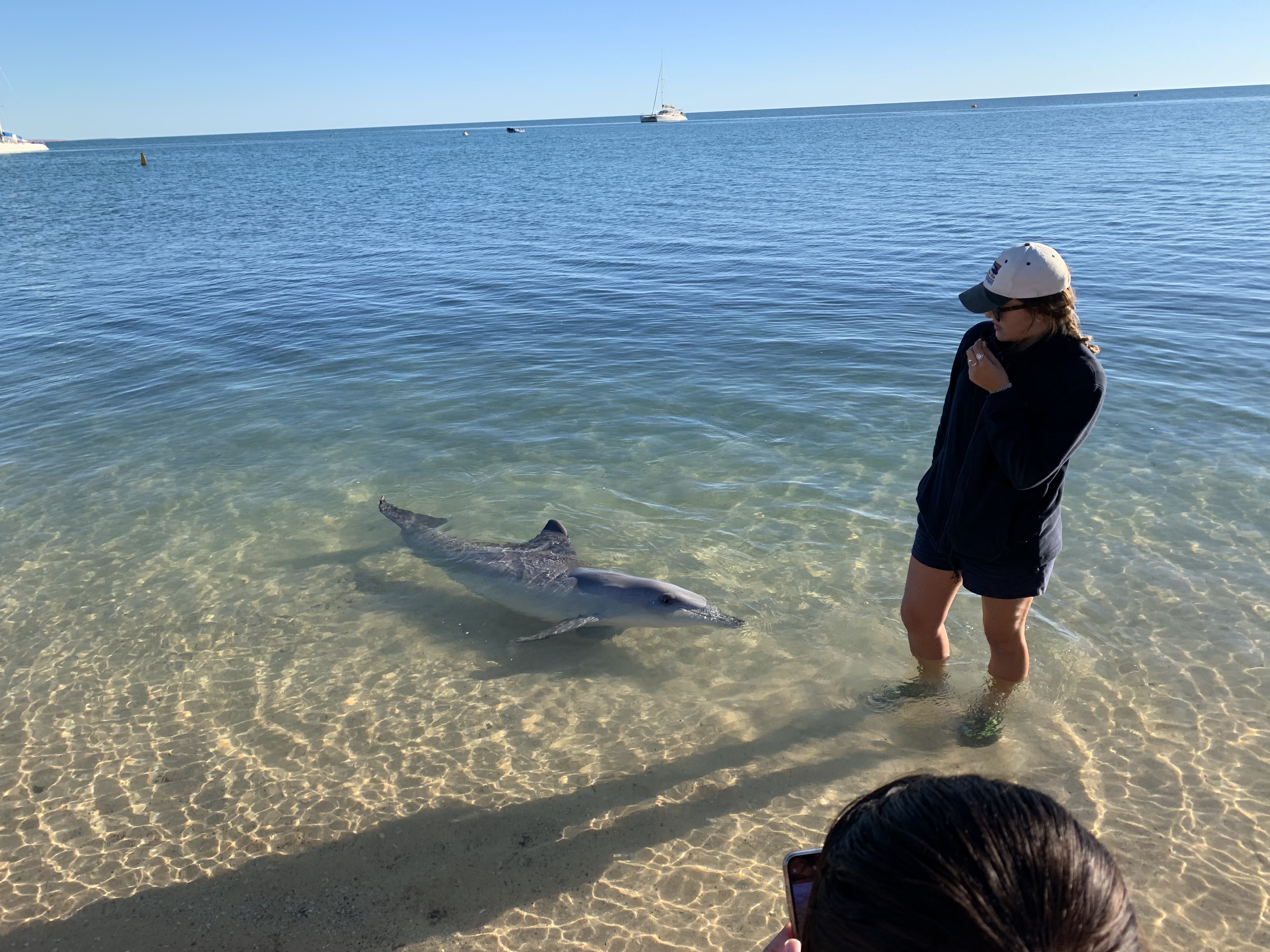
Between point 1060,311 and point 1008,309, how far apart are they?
9.3 inches

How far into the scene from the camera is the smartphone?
1704 millimetres

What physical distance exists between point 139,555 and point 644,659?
18.0ft

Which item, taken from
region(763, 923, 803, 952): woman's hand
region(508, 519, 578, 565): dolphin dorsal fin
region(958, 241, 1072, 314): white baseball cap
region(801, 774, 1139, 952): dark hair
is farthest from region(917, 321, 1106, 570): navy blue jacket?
region(508, 519, 578, 565): dolphin dorsal fin

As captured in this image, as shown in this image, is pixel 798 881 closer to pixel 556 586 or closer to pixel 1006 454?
pixel 1006 454

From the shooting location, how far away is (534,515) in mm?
9375

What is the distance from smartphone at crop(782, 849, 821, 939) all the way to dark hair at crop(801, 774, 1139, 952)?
540 millimetres

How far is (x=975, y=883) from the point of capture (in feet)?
3.49

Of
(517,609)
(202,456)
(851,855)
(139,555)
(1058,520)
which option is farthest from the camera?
(202,456)

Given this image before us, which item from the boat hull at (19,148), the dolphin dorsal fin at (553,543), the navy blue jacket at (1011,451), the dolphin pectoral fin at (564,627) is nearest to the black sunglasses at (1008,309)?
the navy blue jacket at (1011,451)

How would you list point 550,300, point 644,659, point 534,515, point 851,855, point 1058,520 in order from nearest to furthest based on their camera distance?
point 851,855
point 1058,520
point 644,659
point 534,515
point 550,300

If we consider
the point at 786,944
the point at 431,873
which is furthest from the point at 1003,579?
the point at 431,873

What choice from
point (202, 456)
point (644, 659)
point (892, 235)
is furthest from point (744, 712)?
point (892, 235)

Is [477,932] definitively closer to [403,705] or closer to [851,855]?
[403,705]

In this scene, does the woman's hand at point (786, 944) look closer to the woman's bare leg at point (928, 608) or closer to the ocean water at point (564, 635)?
the ocean water at point (564, 635)
